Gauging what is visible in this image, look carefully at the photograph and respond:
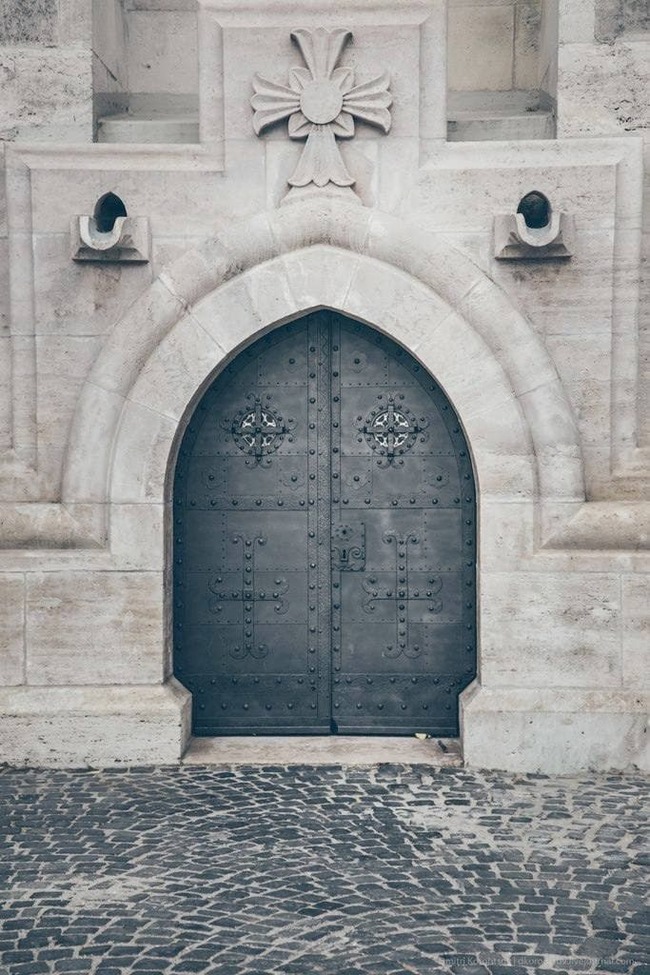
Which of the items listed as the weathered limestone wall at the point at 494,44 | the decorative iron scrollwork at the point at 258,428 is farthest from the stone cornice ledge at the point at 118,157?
the weathered limestone wall at the point at 494,44

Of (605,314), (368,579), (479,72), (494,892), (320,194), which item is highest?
(479,72)

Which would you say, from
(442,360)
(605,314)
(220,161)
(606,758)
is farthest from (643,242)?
(606,758)

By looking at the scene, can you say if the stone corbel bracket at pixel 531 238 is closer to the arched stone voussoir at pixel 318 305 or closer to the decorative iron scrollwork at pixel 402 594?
the arched stone voussoir at pixel 318 305

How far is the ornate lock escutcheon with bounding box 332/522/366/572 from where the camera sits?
281 inches

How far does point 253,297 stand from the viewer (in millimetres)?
6824

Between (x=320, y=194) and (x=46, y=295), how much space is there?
63.7 inches

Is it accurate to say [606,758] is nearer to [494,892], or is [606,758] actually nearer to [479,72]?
[494,892]

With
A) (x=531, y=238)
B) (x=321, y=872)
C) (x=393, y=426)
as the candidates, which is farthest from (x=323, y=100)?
(x=321, y=872)

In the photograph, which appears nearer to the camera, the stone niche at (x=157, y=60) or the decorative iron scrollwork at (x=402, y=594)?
the decorative iron scrollwork at (x=402, y=594)

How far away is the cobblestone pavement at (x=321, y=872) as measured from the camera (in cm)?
433

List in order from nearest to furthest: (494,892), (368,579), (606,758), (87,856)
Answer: (494,892) → (87,856) → (606,758) → (368,579)

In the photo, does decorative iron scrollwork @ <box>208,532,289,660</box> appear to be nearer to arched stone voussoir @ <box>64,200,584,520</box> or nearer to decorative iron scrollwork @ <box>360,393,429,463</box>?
arched stone voussoir @ <box>64,200,584,520</box>

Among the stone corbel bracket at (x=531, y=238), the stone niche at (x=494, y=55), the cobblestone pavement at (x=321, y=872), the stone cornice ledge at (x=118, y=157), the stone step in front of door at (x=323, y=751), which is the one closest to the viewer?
Result: the cobblestone pavement at (x=321, y=872)

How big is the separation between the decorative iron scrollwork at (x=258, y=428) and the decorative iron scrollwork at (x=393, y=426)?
502 millimetres
